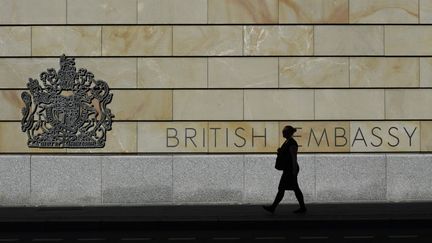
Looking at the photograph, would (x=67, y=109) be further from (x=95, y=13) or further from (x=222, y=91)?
(x=222, y=91)

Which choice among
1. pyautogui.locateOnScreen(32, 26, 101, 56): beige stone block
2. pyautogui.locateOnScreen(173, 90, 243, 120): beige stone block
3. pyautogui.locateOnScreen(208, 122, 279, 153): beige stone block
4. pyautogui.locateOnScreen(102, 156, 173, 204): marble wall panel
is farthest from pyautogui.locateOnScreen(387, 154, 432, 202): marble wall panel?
pyautogui.locateOnScreen(32, 26, 101, 56): beige stone block

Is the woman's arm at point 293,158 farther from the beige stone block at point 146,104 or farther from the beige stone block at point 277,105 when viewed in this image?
the beige stone block at point 146,104

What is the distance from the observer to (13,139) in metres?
17.3

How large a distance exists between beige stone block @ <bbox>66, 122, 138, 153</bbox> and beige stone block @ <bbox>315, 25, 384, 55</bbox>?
4186 millimetres

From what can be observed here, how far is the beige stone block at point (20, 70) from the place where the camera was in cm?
1730

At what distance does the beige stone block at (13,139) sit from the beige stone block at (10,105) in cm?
15

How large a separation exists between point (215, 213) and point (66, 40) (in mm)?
5068

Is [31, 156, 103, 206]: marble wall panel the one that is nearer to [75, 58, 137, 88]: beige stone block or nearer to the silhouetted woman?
[75, 58, 137, 88]: beige stone block

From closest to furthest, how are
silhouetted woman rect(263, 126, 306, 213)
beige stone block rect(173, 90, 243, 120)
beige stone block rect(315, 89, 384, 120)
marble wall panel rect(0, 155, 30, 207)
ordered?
silhouetted woman rect(263, 126, 306, 213), marble wall panel rect(0, 155, 30, 207), beige stone block rect(173, 90, 243, 120), beige stone block rect(315, 89, 384, 120)

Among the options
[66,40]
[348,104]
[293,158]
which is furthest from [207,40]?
[293,158]

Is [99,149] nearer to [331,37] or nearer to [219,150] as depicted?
[219,150]

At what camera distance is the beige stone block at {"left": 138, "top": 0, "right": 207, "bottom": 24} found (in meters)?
17.3

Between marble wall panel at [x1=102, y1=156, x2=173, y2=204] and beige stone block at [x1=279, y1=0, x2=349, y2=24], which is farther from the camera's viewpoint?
beige stone block at [x1=279, y1=0, x2=349, y2=24]

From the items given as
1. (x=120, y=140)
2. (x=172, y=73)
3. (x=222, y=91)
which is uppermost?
(x=172, y=73)
